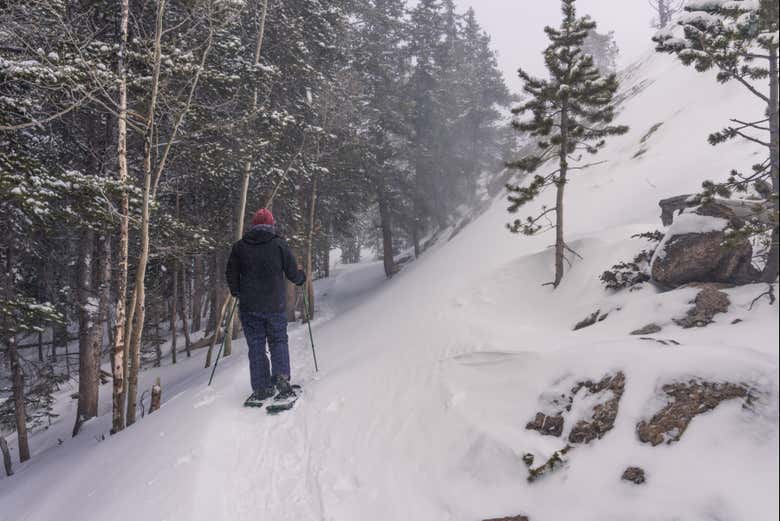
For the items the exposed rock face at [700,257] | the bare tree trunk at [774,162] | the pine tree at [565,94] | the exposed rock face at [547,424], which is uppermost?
the pine tree at [565,94]

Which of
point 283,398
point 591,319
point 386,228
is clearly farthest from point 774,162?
point 386,228

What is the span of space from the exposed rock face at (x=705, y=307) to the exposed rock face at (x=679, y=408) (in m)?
1.78

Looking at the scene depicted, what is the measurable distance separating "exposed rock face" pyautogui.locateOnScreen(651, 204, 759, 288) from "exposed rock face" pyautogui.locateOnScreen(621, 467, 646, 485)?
339 cm

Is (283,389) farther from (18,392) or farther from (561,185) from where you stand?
(18,392)

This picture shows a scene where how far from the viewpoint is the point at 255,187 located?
13641mm

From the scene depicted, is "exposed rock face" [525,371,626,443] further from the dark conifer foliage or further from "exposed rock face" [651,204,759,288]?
the dark conifer foliage

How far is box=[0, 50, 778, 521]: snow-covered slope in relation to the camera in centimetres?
234

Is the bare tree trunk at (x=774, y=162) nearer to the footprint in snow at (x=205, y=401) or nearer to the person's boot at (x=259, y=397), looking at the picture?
the person's boot at (x=259, y=397)

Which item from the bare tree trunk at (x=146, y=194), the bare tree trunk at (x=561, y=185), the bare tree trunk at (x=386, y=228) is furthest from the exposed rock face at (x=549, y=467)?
the bare tree trunk at (x=386, y=228)

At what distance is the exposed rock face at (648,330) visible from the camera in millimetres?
Result: 4956

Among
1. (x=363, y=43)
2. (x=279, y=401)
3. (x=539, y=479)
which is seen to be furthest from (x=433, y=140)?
(x=539, y=479)

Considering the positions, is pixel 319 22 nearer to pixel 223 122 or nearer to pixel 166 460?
pixel 223 122

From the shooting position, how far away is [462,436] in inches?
168

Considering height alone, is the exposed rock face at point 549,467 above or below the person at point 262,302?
below
